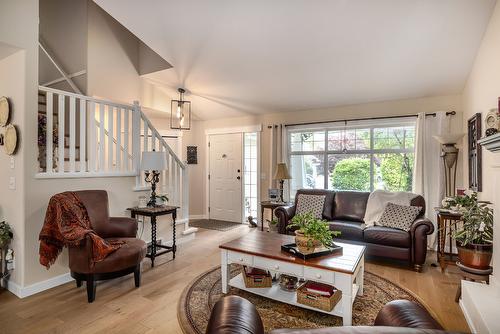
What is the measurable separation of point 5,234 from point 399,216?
14.4ft

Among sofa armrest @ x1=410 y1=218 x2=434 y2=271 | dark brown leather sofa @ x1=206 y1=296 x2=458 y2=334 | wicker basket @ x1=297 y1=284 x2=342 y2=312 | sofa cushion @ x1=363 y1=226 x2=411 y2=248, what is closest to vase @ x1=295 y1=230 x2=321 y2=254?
wicker basket @ x1=297 y1=284 x2=342 y2=312

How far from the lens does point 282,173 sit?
4.90 meters

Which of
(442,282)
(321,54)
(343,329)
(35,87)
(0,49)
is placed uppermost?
(321,54)

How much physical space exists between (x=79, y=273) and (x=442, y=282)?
12.1ft

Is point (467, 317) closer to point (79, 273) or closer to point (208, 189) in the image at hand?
point (79, 273)

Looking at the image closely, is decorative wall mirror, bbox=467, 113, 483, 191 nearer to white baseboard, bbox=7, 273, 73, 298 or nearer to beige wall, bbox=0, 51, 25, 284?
white baseboard, bbox=7, 273, 73, 298

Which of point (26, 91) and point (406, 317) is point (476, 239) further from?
point (26, 91)

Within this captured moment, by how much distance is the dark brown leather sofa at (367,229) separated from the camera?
10.7 ft

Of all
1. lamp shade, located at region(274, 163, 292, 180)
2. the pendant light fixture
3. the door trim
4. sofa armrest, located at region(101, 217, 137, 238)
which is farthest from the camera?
the door trim

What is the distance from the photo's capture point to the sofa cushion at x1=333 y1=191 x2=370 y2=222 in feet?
13.5

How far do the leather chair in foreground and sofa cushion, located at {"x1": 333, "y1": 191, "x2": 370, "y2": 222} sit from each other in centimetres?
286

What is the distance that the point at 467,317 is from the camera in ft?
7.20

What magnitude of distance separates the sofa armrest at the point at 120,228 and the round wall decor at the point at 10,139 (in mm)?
1147

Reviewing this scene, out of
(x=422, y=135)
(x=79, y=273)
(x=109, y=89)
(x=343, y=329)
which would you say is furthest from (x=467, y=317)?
(x=109, y=89)
